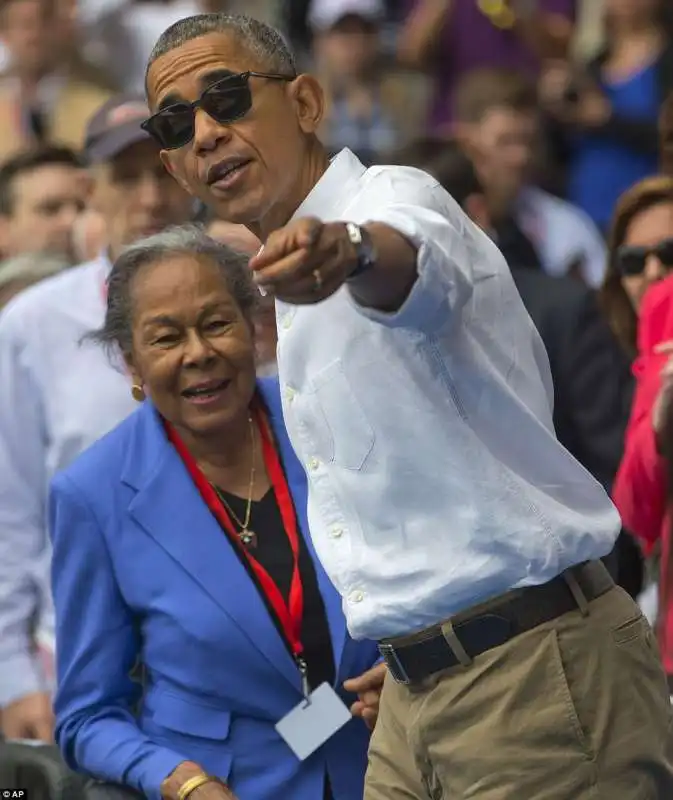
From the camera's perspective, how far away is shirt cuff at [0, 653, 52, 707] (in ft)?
18.3

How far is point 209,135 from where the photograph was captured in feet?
11.0

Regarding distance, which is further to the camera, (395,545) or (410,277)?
(395,545)

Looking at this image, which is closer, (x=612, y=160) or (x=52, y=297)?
(x=52, y=297)

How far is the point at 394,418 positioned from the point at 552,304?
251cm

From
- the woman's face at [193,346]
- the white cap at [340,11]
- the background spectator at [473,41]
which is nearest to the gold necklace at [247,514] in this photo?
the woman's face at [193,346]

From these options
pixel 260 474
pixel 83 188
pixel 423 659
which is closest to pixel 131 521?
pixel 260 474

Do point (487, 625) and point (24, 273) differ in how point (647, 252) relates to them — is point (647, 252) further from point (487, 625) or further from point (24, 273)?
point (24, 273)

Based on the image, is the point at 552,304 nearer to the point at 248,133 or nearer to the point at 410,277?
the point at 248,133

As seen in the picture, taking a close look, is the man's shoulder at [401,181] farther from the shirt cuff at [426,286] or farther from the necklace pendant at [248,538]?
the necklace pendant at [248,538]

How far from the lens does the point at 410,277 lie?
9.59 feet

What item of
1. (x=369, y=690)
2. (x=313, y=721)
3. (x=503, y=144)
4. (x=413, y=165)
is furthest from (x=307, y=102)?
(x=503, y=144)

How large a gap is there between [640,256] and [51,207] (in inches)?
109

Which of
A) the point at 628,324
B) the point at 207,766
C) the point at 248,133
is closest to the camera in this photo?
the point at 248,133

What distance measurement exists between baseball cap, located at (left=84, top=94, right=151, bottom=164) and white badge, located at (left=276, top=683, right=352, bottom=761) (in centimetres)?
228
